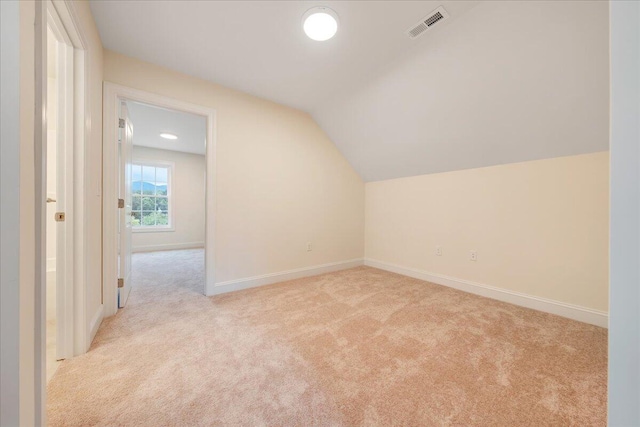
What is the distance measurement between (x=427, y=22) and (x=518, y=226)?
6.96ft

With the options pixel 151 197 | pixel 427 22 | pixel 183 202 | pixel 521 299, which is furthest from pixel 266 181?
pixel 151 197

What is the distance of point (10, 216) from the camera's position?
0.68 m

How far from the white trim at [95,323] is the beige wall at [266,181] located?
972 millimetres

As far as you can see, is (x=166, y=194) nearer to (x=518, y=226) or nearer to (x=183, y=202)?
(x=183, y=202)

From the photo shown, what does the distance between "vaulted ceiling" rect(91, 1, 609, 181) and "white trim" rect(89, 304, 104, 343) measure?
88.1 inches

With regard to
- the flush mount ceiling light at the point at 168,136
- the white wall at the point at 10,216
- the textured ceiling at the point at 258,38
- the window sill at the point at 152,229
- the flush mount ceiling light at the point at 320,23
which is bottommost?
the window sill at the point at 152,229

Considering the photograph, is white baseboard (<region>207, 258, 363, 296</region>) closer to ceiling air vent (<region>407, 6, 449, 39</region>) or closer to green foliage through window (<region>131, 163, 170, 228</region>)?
ceiling air vent (<region>407, 6, 449, 39</region>)

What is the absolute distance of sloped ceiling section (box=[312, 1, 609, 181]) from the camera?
159 centimetres

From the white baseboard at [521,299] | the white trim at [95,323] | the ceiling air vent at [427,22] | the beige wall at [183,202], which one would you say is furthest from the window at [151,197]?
the ceiling air vent at [427,22]

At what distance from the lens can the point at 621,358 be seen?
0.47 metres

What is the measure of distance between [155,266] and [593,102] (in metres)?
5.71

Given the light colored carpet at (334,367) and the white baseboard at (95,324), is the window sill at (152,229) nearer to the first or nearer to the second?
the light colored carpet at (334,367)

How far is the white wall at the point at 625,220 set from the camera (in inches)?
17.9

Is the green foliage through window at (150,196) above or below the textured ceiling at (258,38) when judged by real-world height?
below
